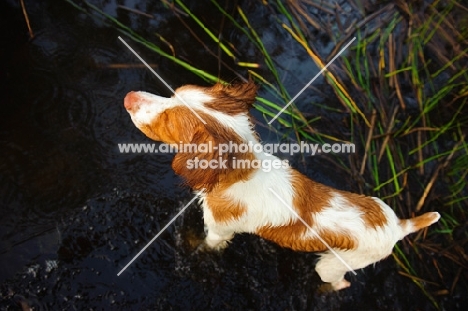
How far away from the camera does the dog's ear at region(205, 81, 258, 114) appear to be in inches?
106

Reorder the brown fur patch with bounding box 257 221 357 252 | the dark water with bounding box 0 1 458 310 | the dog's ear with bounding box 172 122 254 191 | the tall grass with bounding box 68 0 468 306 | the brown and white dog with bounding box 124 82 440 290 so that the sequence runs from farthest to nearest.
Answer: the tall grass with bounding box 68 0 468 306
the dark water with bounding box 0 1 458 310
the brown fur patch with bounding box 257 221 357 252
the brown and white dog with bounding box 124 82 440 290
the dog's ear with bounding box 172 122 254 191

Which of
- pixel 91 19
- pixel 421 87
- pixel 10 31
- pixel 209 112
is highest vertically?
pixel 421 87

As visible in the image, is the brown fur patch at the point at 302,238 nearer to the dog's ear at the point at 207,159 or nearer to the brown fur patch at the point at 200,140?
the brown fur patch at the point at 200,140

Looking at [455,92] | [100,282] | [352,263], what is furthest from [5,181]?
[455,92]

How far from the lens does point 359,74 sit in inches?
171

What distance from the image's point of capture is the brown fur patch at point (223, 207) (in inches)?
114

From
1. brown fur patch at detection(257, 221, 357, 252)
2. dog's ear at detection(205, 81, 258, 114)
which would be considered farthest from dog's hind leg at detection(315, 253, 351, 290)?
dog's ear at detection(205, 81, 258, 114)

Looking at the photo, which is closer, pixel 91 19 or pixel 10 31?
pixel 10 31

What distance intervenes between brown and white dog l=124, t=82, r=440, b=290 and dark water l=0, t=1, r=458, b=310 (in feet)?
2.98

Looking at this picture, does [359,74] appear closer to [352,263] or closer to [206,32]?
[206,32]

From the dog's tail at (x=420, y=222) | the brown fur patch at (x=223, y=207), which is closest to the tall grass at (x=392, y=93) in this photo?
the dog's tail at (x=420, y=222)

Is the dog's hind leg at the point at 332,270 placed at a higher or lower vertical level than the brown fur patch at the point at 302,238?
lower

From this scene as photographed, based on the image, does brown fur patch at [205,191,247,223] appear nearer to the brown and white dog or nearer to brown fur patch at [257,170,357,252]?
the brown and white dog

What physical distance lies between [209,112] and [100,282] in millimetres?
1894
